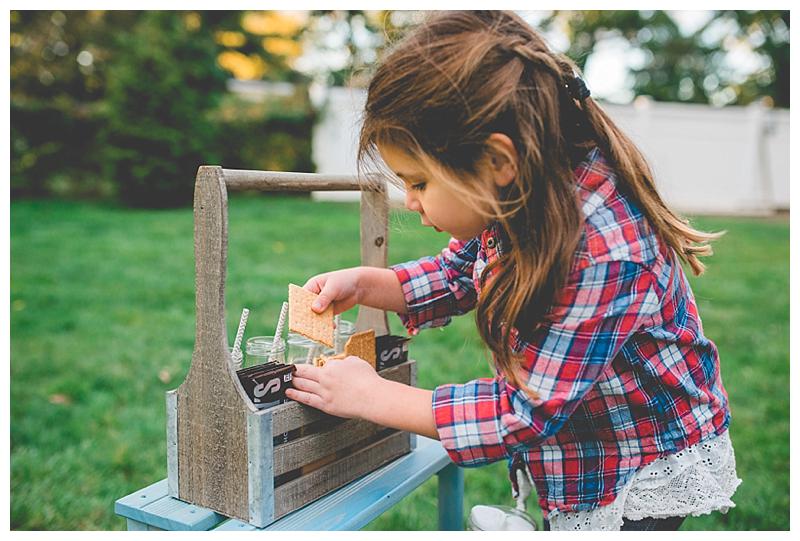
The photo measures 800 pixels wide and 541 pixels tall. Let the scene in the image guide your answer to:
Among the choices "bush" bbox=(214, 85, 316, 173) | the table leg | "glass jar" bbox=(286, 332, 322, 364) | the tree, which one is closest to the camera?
"glass jar" bbox=(286, 332, 322, 364)

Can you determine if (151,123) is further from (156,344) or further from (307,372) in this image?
(307,372)

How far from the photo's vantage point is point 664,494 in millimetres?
1318

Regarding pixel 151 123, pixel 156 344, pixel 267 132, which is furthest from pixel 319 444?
pixel 267 132

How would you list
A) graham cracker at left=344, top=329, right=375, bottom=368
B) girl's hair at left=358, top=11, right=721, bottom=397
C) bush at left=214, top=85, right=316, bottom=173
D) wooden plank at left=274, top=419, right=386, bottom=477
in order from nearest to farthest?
1. girl's hair at left=358, top=11, right=721, bottom=397
2. wooden plank at left=274, top=419, right=386, bottom=477
3. graham cracker at left=344, top=329, right=375, bottom=368
4. bush at left=214, top=85, right=316, bottom=173

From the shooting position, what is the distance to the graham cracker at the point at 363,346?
4.35ft

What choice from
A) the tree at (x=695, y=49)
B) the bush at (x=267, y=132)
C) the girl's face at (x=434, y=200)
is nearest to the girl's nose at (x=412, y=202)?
the girl's face at (x=434, y=200)

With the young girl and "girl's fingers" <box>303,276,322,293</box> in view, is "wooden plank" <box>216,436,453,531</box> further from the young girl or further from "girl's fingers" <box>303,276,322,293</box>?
"girl's fingers" <box>303,276,322,293</box>

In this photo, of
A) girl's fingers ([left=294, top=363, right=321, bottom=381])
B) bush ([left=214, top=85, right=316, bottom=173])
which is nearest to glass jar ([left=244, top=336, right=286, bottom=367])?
girl's fingers ([left=294, top=363, right=321, bottom=381])

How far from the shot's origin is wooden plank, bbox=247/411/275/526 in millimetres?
1163

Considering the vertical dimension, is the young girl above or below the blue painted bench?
above

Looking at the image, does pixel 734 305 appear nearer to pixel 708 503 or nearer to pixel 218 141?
pixel 708 503

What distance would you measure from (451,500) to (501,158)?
0.92 meters

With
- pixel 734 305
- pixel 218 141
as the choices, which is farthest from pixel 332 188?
pixel 218 141

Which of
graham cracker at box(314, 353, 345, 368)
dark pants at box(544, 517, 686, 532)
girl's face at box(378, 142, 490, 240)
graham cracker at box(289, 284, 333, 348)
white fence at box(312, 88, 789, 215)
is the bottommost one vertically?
dark pants at box(544, 517, 686, 532)
